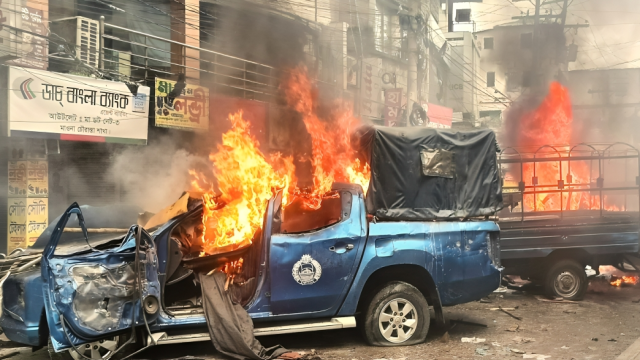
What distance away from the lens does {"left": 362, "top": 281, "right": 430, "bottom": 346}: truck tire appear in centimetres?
622

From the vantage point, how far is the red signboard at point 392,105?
21516 mm

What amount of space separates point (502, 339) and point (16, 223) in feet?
27.7

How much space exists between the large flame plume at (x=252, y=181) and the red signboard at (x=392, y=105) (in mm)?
13566

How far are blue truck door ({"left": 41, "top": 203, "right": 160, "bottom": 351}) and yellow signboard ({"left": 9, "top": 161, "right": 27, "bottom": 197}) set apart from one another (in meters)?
5.85

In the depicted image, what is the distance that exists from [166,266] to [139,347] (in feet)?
2.77

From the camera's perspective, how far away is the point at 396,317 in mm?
6273

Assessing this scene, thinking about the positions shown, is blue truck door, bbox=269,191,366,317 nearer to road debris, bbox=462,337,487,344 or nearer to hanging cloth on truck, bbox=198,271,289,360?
hanging cloth on truck, bbox=198,271,289,360

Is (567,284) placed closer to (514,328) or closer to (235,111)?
(514,328)

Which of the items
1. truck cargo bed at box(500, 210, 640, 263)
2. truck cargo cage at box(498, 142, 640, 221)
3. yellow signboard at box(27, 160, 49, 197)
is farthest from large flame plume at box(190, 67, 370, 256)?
yellow signboard at box(27, 160, 49, 197)

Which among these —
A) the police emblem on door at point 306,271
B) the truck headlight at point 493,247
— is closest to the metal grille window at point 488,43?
the truck headlight at point 493,247

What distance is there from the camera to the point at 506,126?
26234 mm

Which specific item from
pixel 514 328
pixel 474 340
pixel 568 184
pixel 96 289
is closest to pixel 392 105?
pixel 568 184

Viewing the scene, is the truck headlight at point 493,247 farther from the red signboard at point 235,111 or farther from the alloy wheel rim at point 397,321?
the red signboard at point 235,111

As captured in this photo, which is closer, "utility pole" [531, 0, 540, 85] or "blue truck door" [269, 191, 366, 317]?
"blue truck door" [269, 191, 366, 317]
